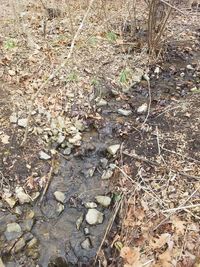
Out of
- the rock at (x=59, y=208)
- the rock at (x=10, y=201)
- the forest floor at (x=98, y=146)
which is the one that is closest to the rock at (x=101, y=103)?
the forest floor at (x=98, y=146)

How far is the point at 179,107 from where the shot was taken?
433 centimetres

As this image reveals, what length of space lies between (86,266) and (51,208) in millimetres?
709

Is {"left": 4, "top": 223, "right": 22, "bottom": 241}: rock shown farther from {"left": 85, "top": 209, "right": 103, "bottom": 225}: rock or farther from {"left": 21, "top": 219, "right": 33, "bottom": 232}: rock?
{"left": 85, "top": 209, "right": 103, "bottom": 225}: rock

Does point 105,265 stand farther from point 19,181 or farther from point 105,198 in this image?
point 19,181

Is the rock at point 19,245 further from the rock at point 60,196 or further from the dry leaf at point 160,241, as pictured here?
the dry leaf at point 160,241

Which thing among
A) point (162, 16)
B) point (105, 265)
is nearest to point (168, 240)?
point (105, 265)

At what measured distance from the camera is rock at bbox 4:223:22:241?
10.5 feet

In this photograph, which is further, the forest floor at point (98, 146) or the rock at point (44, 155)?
the rock at point (44, 155)

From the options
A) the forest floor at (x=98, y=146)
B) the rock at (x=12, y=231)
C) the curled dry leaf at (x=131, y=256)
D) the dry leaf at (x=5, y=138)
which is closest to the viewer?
the curled dry leaf at (x=131, y=256)

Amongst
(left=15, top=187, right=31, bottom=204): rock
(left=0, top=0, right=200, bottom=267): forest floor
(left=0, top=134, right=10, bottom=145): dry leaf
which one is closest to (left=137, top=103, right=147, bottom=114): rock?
(left=0, top=0, right=200, bottom=267): forest floor

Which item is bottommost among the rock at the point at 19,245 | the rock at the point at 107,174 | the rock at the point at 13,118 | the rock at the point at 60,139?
the rock at the point at 19,245

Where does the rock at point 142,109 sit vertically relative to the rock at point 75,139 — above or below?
above

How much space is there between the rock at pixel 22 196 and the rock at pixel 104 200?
0.69 meters

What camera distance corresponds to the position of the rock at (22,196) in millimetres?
3477
